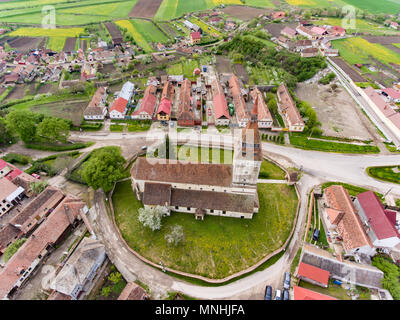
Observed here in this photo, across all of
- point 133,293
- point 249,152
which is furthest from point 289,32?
point 133,293

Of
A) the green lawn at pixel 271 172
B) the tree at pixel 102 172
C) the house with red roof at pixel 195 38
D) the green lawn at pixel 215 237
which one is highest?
→ the house with red roof at pixel 195 38

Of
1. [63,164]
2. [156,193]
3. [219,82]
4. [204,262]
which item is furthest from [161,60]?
[204,262]

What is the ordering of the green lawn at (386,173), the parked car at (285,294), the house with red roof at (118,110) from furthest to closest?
the house with red roof at (118,110) → the green lawn at (386,173) → the parked car at (285,294)

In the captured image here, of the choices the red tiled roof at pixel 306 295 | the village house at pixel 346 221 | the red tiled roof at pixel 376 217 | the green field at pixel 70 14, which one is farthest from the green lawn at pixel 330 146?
the green field at pixel 70 14

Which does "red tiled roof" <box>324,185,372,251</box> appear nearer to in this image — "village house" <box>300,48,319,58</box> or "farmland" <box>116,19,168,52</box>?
"village house" <box>300,48,319,58</box>

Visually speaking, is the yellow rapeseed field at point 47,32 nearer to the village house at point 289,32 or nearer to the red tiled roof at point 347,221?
the village house at point 289,32

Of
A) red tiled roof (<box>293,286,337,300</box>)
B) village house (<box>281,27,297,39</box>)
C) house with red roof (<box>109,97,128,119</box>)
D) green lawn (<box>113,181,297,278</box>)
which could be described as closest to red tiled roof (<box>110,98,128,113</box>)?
house with red roof (<box>109,97,128,119</box>)
